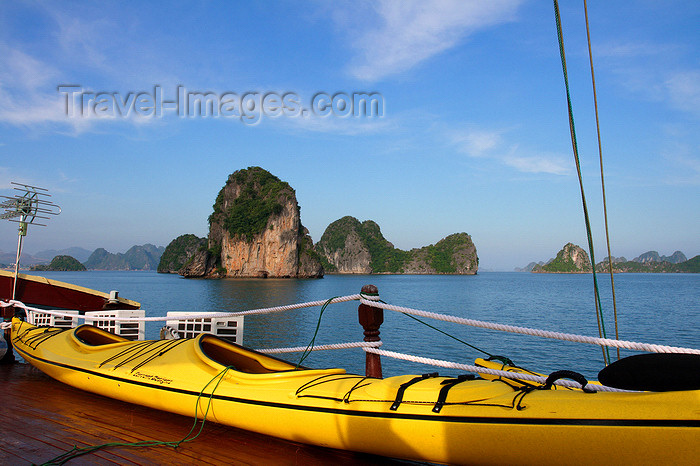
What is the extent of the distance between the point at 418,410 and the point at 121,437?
2138 mm

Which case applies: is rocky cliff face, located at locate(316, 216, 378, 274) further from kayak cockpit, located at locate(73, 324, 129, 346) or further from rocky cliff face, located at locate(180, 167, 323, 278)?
kayak cockpit, located at locate(73, 324, 129, 346)

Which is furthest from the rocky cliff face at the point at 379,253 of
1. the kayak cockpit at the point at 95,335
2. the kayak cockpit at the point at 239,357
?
the kayak cockpit at the point at 239,357

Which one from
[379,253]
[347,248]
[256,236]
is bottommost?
[379,253]

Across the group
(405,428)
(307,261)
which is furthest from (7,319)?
(307,261)

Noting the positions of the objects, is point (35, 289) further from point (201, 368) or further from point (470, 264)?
point (470, 264)

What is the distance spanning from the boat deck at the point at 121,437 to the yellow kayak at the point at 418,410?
109 millimetres

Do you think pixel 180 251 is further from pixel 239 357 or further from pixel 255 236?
pixel 239 357

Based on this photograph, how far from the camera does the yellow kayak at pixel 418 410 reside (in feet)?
5.98

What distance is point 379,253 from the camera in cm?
17038

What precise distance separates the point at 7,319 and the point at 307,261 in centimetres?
9079

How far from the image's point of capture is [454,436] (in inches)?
85.6

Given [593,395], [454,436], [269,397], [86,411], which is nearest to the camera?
[593,395]

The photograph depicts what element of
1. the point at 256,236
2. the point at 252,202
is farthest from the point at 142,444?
the point at 252,202

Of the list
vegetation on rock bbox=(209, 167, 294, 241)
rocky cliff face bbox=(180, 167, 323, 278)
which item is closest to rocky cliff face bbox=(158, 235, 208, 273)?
vegetation on rock bbox=(209, 167, 294, 241)
